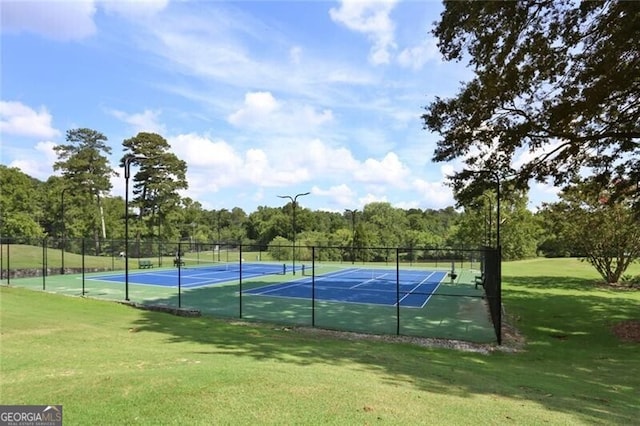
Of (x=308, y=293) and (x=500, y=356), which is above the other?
(x=500, y=356)

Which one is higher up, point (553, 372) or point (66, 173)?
point (66, 173)

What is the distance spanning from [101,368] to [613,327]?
1410 cm

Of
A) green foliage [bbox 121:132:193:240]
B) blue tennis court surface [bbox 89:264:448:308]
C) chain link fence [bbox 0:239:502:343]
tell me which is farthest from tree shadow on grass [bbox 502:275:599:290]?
green foliage [bbox 121:132:193:240]

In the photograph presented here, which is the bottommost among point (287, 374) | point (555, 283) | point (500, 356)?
point (555, 283)

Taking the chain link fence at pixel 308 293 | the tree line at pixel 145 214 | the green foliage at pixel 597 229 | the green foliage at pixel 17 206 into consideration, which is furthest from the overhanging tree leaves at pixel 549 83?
the green foliage at pixel 17 206

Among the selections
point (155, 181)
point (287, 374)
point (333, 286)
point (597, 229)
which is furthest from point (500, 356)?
point (155, 181)

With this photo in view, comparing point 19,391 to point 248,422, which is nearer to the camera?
point 248,422

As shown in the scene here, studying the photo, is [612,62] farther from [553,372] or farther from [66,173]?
[66,173]

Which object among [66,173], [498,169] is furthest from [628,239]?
[66,173]

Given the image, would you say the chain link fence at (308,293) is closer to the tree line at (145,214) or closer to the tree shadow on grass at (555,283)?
the tree shadow on grass at (555,283)

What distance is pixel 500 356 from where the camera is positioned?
9.72 meters

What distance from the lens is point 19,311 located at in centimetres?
1240

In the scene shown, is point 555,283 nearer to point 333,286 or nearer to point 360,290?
point 360,290

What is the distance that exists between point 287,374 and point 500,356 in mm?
6590
